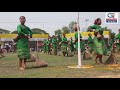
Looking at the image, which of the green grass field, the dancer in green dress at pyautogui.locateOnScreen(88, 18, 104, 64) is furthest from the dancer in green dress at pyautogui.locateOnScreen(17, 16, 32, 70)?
the dancer in green dress at pyautogui.locateOnScreen(88, 18, 104, 64)

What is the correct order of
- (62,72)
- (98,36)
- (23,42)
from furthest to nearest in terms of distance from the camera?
(98,36) < (23,42) < (62,72)

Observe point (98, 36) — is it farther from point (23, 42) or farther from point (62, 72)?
point (62, 72)

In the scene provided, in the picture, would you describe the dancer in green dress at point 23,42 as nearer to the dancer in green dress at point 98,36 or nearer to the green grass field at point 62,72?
the green grass field at point 62,72

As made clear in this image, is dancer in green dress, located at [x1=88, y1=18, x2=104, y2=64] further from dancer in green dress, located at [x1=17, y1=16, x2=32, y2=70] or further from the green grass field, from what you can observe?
dancer in green dress, located at [x1=17, y1=16, x2=32, y2=70]

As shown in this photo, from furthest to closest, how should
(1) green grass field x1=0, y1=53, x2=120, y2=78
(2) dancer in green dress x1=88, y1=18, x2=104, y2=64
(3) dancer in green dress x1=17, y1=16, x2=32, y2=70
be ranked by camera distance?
(2) dancer in green dress x1=88, y1=18, x2=104, y2=64 → (3) dancer in green dress x1=17, y1=16, x2=32, y2=70 → (1) green grass field x1=0, y1=53, x2=120, y2=78

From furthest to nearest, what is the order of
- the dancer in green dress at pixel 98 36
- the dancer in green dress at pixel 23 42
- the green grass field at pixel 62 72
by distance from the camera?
the dancer in green dress at pixel 98 36 → the dancer in green dress at pixel 23 42 → the green grass field at pixel 62 72

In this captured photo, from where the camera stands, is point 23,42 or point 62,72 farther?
point 23,42

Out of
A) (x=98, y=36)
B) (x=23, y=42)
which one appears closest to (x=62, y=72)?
Result: (x=23, y=42)

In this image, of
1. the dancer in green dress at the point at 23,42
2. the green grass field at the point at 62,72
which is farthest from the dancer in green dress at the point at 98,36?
the dancer in green dress at the point at 23,42

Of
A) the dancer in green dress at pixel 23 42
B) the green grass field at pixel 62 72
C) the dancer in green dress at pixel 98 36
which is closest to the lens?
the green grass field at pixel 62 72

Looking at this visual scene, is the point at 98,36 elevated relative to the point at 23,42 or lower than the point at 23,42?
elevated

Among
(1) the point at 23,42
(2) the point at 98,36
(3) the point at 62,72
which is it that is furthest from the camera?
(2) the point at 98,36
